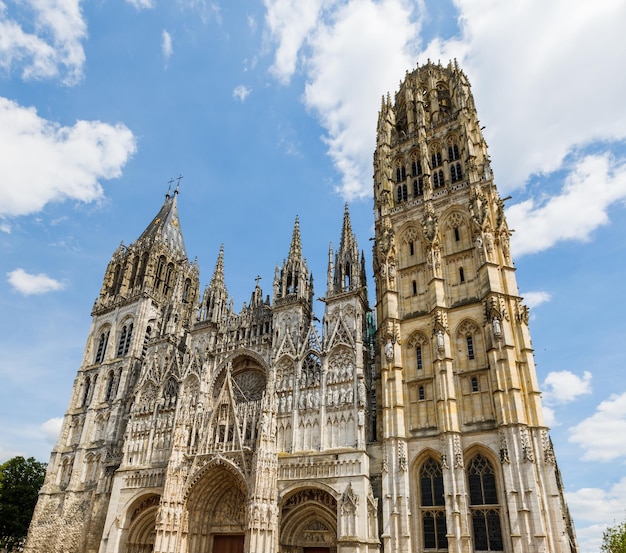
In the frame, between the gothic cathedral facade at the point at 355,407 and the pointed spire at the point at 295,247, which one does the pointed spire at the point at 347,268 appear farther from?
the pointed spire at the point at 295,247

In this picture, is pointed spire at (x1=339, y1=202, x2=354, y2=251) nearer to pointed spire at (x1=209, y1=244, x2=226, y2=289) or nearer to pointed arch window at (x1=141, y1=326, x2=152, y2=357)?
pointed spire at (x1=209, y1=244, x2=226, y2=289)

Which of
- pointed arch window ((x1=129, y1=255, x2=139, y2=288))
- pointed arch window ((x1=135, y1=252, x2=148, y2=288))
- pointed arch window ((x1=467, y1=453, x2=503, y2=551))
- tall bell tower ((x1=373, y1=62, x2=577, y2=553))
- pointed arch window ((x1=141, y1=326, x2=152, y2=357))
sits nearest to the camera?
pointed arch window ((x1=467, y1=453, x2=503, y2=551))

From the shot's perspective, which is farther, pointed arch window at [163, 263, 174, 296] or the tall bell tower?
pointed arch window at [163, 263, 174, 296]

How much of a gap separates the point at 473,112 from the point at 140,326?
30231 millimetres

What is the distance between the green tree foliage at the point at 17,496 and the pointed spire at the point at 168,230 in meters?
22.9

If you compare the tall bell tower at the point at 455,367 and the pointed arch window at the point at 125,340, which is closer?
the tall bell tower at the point at 455,367

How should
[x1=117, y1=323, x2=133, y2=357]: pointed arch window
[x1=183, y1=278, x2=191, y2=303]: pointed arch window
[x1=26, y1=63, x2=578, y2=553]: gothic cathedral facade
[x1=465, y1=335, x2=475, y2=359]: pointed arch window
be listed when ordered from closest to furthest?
[x1=26, y1=63, x2=578, y2=553]: gothic cathedral facade < [x1=465, y1=335, x2=475, y2=359]: pointed arch window < [x1=117, y1=323, x2=133, y2=357]: pointed arch window < [x1=183, y1=278, x2=191, y2=303]: pointed arch window

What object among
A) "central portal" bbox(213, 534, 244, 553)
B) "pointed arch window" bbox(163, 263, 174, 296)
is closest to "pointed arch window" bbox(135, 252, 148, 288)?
"pointed arch window" bbox(163, 263, 174, 296)

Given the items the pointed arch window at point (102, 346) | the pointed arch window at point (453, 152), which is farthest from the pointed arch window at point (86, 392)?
the pointed arch window at point (453, 152)

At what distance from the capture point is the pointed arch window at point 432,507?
22.5 meters

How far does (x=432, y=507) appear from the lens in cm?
2308

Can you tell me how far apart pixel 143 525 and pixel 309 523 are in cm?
1154

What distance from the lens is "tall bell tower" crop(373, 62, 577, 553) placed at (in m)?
21.6

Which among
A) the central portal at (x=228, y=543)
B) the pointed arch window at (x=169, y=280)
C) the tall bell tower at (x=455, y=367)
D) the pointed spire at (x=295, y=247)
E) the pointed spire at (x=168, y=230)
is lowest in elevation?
the central portal at (x=228, y=543)
